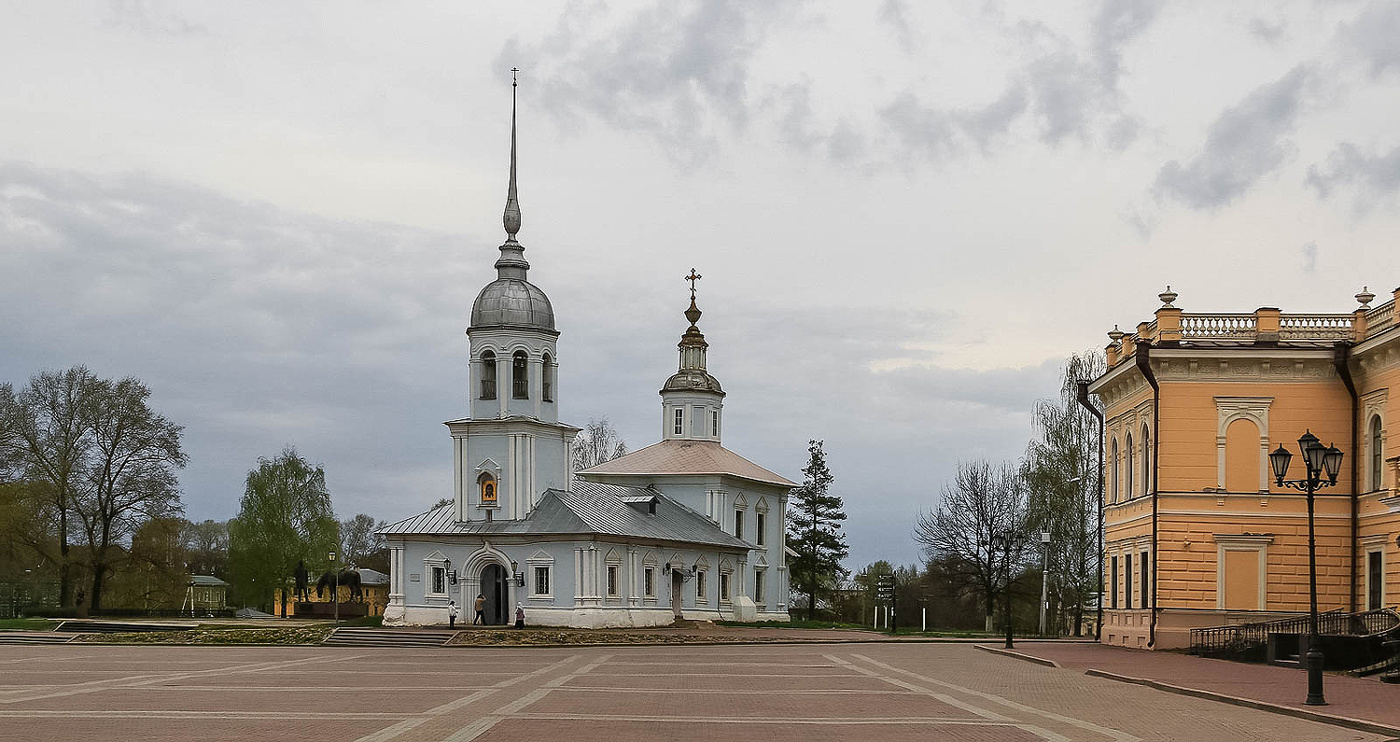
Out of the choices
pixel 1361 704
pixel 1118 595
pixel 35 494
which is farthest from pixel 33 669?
pixel 35 494

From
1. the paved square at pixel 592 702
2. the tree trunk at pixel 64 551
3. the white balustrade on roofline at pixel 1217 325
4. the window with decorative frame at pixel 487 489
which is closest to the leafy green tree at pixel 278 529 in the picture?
the tree trunk at pixel 64 551

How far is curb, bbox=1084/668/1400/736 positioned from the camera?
1727 centimetres

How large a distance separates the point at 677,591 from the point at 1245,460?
1119 inches

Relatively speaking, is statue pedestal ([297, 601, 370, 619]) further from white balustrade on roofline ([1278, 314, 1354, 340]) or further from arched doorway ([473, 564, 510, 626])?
white balustrade on roofline ([1278, 314, 1354, 340])

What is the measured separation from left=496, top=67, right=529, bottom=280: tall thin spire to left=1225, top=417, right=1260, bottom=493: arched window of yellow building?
30.1 meters

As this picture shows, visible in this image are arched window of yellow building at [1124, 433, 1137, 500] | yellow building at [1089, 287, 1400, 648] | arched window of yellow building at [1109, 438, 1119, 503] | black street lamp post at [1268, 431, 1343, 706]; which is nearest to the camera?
black street lamp post at [1268, 431, 1343, 706]

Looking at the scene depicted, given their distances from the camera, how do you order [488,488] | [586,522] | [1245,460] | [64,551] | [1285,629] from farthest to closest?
[64,551]
[488,488]
[586,522]
[1245,460]
[1285,629]

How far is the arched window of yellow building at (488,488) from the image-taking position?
2244 inches

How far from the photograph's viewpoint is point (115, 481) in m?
62.9

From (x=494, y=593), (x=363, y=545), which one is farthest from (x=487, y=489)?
(x=363, y=545)

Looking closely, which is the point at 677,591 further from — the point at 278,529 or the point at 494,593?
the point at 278,529

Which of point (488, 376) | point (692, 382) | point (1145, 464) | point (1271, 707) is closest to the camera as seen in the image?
point (1271, 707)

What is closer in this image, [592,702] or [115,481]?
[592,702]

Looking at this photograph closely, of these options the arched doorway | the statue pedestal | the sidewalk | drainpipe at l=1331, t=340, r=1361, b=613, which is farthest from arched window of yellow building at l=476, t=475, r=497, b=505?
drainpipe at l=1331, t=340, r=1361, b=613
